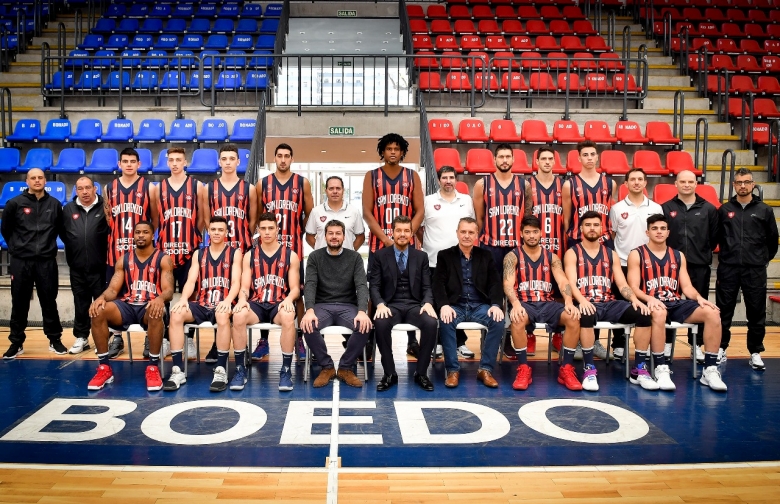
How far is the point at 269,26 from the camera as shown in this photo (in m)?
12.4

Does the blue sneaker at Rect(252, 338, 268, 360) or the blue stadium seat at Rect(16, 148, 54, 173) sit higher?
the blue stadium seat at Rect(16, 148, 54, 173)

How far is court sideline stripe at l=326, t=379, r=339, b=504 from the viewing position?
318 centimetres

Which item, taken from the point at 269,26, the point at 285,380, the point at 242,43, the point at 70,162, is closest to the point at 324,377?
the point at 285,380

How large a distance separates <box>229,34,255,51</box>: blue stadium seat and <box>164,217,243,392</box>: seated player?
6988 millimetres

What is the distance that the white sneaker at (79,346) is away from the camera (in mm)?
5836

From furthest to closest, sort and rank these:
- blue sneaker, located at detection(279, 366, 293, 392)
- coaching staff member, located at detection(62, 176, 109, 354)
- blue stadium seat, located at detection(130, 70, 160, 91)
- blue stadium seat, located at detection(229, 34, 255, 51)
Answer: blue stadium seat, located at detection(229, 34, 255, 51), blue stadium seat, located at detection(130, 70, 160, 91), coaching staff member, located at detection(62, 176, 109, 354), blue sneaker, located at detection(279, 366, 293, 392)

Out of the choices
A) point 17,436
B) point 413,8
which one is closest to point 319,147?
point 413,8

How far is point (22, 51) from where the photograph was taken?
1190 centimetres

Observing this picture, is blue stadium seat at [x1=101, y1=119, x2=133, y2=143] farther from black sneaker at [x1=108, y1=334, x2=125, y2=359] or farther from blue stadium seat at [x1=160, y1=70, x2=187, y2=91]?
black sneaker at [x1=108, y1=334, x2=125, y2=359]

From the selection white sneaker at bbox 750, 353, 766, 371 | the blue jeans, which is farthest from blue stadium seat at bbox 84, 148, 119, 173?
white sneaker at bbox 750, 353, 766, 371

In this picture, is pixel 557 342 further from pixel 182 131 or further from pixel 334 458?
pixel 182 131

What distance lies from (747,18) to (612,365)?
10.9m

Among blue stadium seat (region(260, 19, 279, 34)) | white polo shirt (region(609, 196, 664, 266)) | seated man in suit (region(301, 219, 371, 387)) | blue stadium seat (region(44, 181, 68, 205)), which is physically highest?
blue stadium seat (region(260, 19, 279, 34))

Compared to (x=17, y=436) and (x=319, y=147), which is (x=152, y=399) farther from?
(x=319, y=147)
